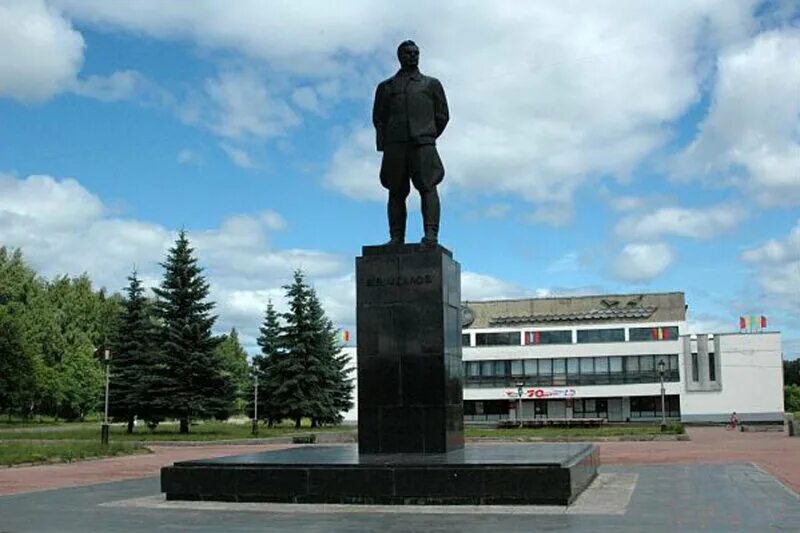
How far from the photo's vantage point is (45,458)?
885 inches

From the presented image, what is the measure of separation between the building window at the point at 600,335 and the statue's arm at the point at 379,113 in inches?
2091

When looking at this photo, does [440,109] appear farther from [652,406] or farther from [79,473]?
→ [652,406]

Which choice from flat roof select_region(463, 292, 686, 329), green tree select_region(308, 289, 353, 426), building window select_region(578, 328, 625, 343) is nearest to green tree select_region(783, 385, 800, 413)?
flat roof select_region(463, 292, 686, 329)

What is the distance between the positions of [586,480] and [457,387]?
2.24 metres

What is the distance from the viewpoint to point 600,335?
65188mm

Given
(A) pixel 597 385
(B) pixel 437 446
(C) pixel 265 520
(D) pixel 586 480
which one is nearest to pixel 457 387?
(B) pixel 437 446

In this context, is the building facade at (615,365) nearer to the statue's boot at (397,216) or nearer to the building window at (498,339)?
the building window at (498,339)

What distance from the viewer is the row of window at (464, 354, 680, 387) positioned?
6197 cm

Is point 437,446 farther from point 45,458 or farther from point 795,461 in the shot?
point 45,458

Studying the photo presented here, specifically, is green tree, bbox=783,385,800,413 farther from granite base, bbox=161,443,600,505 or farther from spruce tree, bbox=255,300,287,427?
granite base, bbox=161,443,600,505

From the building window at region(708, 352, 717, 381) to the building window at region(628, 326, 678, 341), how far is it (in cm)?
258

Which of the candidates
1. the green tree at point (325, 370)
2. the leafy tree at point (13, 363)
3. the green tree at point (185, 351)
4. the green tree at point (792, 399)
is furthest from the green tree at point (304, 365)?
the green tree at point (792, 399)

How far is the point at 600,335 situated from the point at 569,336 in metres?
2.17

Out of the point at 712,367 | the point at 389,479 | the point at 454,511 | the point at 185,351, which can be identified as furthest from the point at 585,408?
the point at 454,511
